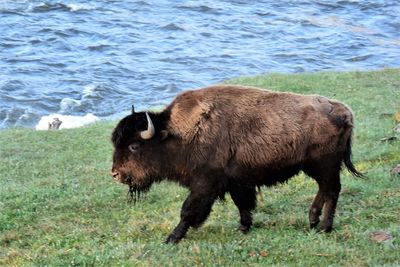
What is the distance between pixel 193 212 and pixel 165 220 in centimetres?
123

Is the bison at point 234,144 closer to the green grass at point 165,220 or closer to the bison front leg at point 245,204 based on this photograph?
the bison front leg at point 245,204

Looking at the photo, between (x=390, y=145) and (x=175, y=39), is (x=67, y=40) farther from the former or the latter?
(x=390, y=145)

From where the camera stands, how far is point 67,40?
117 feet

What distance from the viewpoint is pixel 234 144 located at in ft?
27.3

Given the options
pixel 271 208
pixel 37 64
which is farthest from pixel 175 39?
pixel 271 208

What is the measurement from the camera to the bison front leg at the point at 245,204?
343 inches

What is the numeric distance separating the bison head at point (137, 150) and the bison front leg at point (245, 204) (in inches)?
39.6

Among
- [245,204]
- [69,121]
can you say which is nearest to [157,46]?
[69,121]

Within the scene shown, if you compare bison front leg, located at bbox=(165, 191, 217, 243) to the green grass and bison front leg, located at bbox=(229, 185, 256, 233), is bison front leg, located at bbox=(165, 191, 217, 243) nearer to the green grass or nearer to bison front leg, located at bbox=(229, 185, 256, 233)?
the green grass

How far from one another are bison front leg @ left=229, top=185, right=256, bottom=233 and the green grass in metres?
0.12

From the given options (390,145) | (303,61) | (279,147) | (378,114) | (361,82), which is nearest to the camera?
(279,147)

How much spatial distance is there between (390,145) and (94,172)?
539 cm

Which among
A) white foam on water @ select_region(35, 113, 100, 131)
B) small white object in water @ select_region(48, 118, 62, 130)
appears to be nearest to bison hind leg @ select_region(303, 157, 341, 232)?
white foam on water @ select_region(35, 113, 100, 131)

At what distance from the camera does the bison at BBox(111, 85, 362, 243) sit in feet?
27.0
